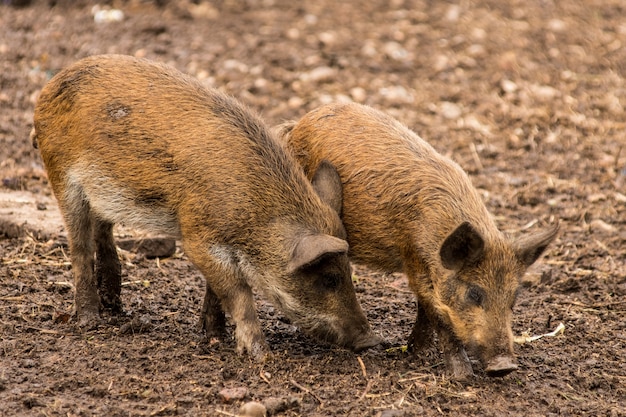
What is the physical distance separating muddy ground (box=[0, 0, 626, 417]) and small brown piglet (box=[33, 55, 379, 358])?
13.7 inches

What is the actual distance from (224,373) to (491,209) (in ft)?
15.3

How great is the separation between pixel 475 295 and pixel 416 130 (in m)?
5.62

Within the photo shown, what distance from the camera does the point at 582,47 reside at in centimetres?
1465

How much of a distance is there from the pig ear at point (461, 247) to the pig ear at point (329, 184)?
3.51 ft

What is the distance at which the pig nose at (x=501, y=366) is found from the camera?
6.05m

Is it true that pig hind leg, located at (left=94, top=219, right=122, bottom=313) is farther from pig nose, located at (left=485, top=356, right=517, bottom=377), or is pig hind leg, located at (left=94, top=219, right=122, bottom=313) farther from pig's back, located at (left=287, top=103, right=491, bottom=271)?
pig nose, located at (left=485, top=356, right=517, bottom=377)

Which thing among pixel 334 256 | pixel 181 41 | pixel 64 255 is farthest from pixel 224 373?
pixel 181 41

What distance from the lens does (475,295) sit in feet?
20.6

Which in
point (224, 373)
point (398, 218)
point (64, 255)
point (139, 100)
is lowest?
point (64, 255)

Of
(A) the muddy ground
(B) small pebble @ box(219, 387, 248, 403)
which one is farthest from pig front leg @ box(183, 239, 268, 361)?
(B) small pebble @ box(219, 387, 248, 403)

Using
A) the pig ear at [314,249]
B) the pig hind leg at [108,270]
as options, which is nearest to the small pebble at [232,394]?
the pig ear at [314,249]

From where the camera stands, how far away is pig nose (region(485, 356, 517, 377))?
19.8 ft

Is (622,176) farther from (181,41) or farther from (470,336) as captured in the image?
(181,41)

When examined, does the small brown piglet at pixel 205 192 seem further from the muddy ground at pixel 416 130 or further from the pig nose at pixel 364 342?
the muddy ground at pixel 416 130
